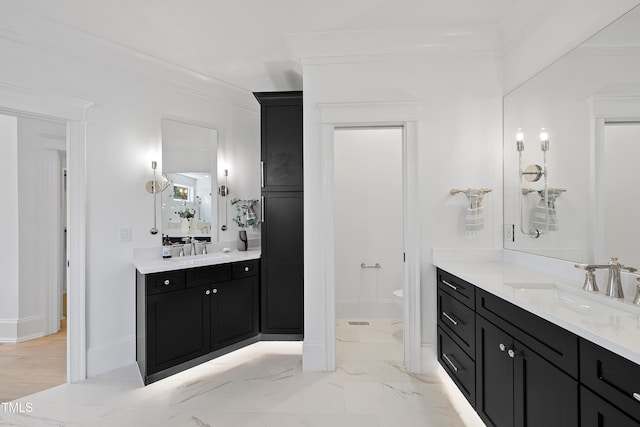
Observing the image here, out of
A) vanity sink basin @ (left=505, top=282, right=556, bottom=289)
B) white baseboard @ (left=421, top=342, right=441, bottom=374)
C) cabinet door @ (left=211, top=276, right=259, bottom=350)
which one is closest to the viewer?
vanity sink basin @ (left=505, top=282, right=556, bottom=289)

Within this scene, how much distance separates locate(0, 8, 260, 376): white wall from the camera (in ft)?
8.01

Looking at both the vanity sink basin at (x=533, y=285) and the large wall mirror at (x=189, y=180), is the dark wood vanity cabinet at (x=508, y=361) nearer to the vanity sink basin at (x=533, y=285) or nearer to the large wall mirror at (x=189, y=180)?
the vanity sink basin at (x=533, y=285)

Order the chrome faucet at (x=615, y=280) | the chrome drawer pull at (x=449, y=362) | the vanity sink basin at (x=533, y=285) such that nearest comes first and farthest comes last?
the chrome faucet at (x=615, y=280), the vanity sink basin at (x=533, y=285), the chrome drawer pull at (x=449, y=362)

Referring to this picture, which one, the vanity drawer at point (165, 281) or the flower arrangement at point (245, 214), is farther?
the flower arrangement at point (245, 214)

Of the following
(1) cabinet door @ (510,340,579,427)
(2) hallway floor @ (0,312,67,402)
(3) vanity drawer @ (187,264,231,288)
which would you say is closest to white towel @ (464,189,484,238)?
(1) cabinet door @ (510,340,579,427)

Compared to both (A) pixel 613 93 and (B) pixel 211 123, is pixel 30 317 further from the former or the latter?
(A) pixel 613 93

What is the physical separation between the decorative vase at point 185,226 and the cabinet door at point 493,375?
275 cm

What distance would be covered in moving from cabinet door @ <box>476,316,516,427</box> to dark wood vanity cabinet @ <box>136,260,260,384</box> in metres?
2.06

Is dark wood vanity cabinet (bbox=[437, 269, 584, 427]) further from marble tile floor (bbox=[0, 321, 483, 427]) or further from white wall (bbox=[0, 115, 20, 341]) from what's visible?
white wall (bbox=[0, 115, 20, 341])

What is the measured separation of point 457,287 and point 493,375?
2.02 feet

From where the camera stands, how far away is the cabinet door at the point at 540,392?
3.90 ft

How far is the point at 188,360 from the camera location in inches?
107

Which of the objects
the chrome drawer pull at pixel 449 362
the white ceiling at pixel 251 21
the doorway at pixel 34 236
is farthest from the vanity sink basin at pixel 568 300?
the doorway at pixel 34 236

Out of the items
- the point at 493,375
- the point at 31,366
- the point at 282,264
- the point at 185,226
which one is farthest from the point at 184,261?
the point at 493,375
